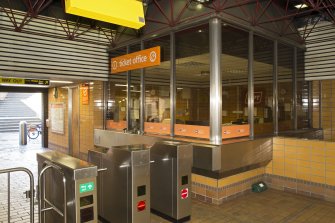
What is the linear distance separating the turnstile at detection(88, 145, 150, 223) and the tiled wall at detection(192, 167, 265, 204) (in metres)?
1.72

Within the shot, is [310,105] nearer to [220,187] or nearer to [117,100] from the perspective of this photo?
[220,187]

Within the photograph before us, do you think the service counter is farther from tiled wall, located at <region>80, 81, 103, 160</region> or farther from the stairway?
the stairway

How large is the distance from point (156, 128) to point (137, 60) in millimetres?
1704

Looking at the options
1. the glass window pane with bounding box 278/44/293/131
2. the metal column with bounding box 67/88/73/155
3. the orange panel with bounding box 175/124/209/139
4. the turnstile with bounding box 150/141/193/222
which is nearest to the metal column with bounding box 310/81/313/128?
the glass window pane with bounding box 278/44/293/131

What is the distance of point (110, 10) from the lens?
10.3 feet

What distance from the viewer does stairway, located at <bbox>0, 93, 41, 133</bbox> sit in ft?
69.0

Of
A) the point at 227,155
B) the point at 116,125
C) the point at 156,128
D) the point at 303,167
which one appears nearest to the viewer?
the point at 227,155

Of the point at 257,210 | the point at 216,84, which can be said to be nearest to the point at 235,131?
the point at 216,84

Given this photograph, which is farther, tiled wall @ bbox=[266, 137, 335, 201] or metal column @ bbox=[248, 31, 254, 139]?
metal column @ bbox=[248, 31, 254, 139]

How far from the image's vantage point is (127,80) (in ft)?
24.6

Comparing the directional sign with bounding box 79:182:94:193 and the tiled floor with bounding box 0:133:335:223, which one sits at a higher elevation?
the directional sign with bounding box 79:182:94:193

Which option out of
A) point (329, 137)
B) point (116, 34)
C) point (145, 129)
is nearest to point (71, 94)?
point (116, 34)

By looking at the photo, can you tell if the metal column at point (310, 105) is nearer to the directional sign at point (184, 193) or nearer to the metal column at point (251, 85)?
the metal column at point (251, 85)

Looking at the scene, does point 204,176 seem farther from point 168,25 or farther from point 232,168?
point 168,25
